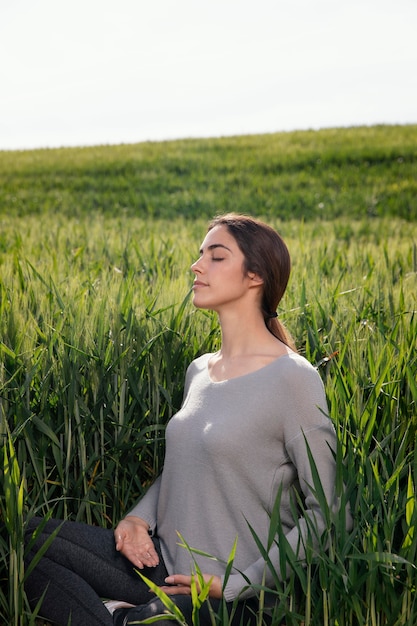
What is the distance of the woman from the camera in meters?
1.91

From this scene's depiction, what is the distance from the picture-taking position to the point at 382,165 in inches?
593

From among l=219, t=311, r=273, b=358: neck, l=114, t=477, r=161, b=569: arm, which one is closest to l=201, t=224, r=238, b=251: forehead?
l=219, t=311, r=273, b=358: neck

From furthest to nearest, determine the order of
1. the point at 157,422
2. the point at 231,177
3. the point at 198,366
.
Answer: the point at 231,177
the point at 157,422
the point at 198,366

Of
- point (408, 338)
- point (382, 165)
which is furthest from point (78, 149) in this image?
point (408, 338)

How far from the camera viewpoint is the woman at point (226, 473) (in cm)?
191

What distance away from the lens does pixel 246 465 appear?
77.8 inches

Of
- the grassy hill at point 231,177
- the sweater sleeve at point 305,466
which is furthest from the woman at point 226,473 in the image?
the grassy hill at point 231,177

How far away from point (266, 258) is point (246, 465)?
572 millimetres

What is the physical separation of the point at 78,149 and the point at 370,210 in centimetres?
1110

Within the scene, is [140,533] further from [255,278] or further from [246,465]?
[255,278]

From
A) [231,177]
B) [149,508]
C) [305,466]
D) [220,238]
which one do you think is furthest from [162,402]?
[231,177]

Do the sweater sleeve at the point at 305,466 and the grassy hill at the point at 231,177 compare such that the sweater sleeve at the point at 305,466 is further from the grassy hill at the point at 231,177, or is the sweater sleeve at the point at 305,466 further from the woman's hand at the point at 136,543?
the grassy hill at the point at 231,177

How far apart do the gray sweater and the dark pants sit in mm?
114

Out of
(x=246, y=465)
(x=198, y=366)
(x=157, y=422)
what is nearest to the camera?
(x=246, y=465)
